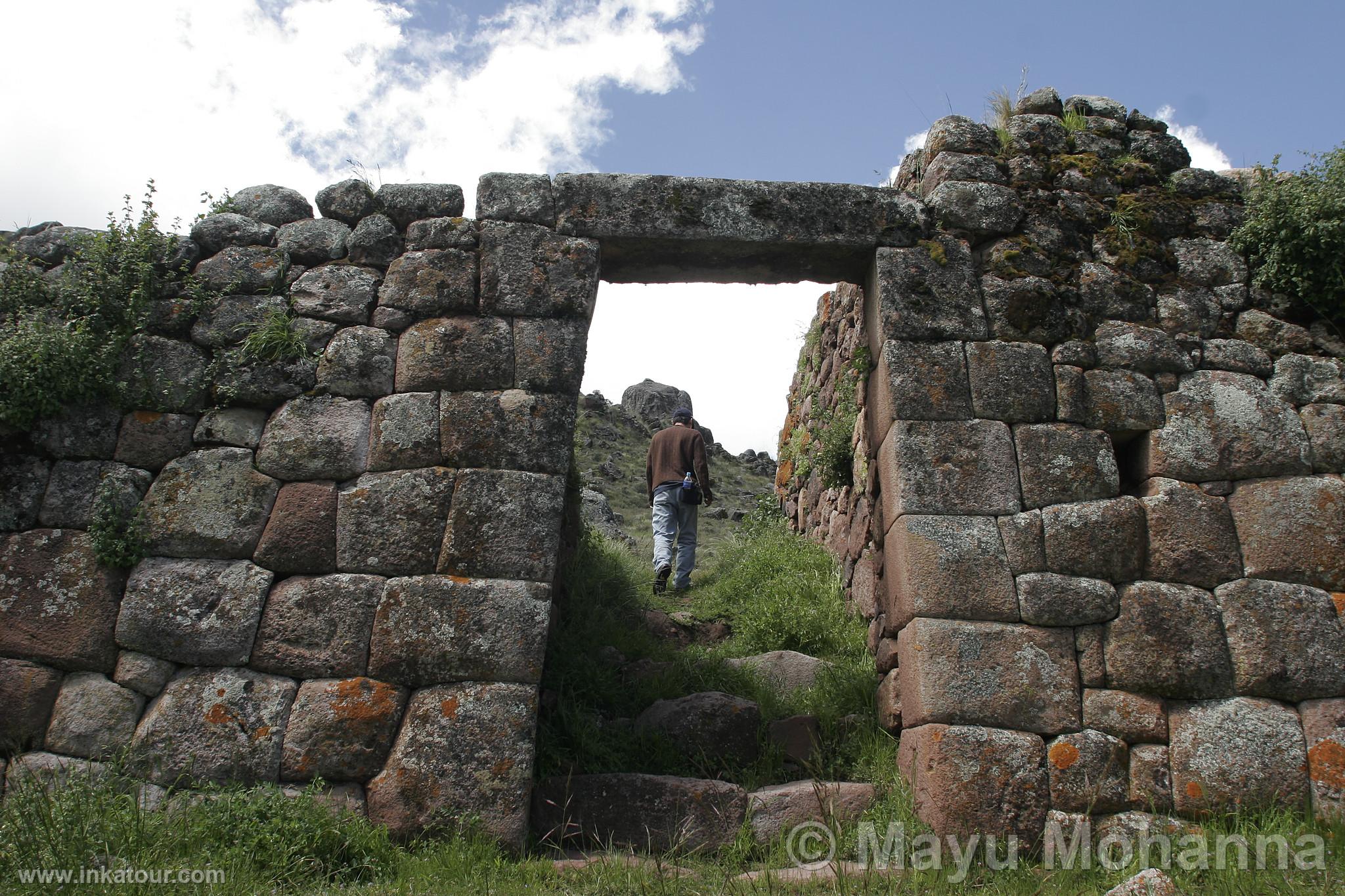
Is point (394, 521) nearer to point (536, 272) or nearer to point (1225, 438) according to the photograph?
point (536, 272)

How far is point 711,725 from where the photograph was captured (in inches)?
185

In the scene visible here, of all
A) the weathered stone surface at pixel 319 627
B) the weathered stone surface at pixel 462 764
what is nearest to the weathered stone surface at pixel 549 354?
the weathered stone surface at pixel 319 627

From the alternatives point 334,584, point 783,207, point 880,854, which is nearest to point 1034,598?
point 880,854

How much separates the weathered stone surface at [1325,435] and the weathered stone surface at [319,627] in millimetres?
4791

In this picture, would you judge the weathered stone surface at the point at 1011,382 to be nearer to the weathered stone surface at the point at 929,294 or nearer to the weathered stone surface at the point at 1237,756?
the weathered stone surface at the point at 929,294

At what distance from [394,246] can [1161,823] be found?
4.76 metres

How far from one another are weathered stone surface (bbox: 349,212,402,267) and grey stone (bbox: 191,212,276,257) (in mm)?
531

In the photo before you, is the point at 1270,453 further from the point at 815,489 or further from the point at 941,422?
the point at 815,489

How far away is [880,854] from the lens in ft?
12.5

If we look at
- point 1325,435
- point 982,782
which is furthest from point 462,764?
point 1325,435

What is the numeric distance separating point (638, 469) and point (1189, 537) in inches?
422

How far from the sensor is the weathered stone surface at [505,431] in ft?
14.5

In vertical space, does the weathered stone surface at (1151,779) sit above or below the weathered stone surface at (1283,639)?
below

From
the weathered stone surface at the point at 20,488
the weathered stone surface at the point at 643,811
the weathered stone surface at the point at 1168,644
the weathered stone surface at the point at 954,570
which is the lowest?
the weathered stone surface at the point at 643,811
